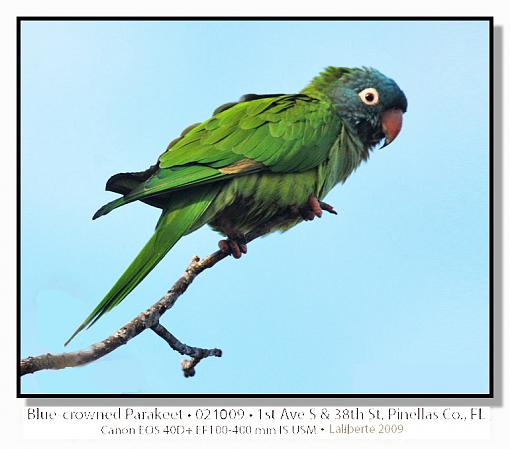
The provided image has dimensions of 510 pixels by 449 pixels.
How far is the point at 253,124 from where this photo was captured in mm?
2389

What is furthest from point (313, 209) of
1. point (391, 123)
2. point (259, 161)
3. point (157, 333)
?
point (157, 333)

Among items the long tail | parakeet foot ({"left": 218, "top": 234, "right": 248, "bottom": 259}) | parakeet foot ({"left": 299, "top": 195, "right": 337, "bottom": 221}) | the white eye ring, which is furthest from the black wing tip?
the white eye ring

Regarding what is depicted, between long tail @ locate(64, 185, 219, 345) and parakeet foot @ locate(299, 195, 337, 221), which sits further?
parakeet foot @ locate(299, 195, 337, 221)

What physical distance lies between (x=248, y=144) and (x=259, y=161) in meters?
0.07

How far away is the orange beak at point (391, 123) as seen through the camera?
8.32ft

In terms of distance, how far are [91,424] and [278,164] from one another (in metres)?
1.08

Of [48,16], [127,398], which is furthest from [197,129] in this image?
[127,398]

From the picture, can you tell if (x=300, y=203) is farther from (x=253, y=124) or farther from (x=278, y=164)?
(x=253, y=124)

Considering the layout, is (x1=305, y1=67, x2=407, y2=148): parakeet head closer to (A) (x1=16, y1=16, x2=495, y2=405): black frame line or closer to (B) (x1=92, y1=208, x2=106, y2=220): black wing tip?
(A) (x1=16, y1=16, x2=495, y2=405): black frame line

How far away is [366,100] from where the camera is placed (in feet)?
8.35

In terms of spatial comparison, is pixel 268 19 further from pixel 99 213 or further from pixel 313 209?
pixel 99 213

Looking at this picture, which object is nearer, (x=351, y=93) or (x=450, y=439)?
(x=450, y=439)

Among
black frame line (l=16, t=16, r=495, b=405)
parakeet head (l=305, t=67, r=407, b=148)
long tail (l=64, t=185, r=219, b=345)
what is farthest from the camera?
parakeet head (l=305, t=67, r=407, b=148)

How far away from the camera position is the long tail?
86.0 inches
